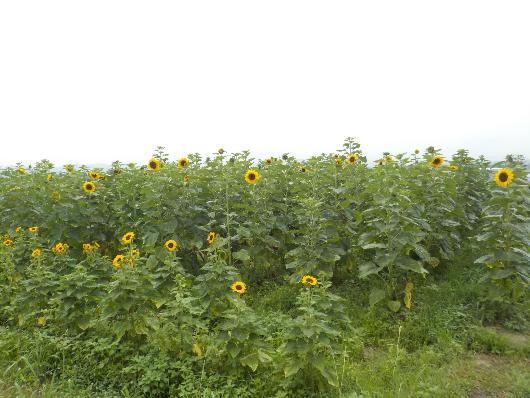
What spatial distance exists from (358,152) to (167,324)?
3863mm

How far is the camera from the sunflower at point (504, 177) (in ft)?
13.4

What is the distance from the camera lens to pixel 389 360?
11.4ft

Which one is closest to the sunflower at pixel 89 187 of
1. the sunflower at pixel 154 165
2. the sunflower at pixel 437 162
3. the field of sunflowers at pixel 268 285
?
the field of sunflowers at pixel 268 285

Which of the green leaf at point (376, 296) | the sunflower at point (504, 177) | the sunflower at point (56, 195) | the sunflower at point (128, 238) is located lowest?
the green leaf at point (376, 296)

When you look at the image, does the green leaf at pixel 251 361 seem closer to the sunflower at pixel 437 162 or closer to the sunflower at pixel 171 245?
the sunflower at pixel 171 245

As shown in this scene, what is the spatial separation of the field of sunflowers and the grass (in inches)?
0.7

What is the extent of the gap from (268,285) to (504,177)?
120 inches

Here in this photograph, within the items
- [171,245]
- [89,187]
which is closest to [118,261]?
[171,245]

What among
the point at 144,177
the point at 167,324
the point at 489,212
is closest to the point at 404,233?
the point at 489,212

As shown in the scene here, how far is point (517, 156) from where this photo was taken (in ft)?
19.8

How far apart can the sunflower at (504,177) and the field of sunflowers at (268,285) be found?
20 millimetres

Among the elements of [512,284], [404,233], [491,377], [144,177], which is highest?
[144,177]

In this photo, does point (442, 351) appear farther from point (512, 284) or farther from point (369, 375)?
point (512, 284)

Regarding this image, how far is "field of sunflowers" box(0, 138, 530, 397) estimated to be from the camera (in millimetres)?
3230
